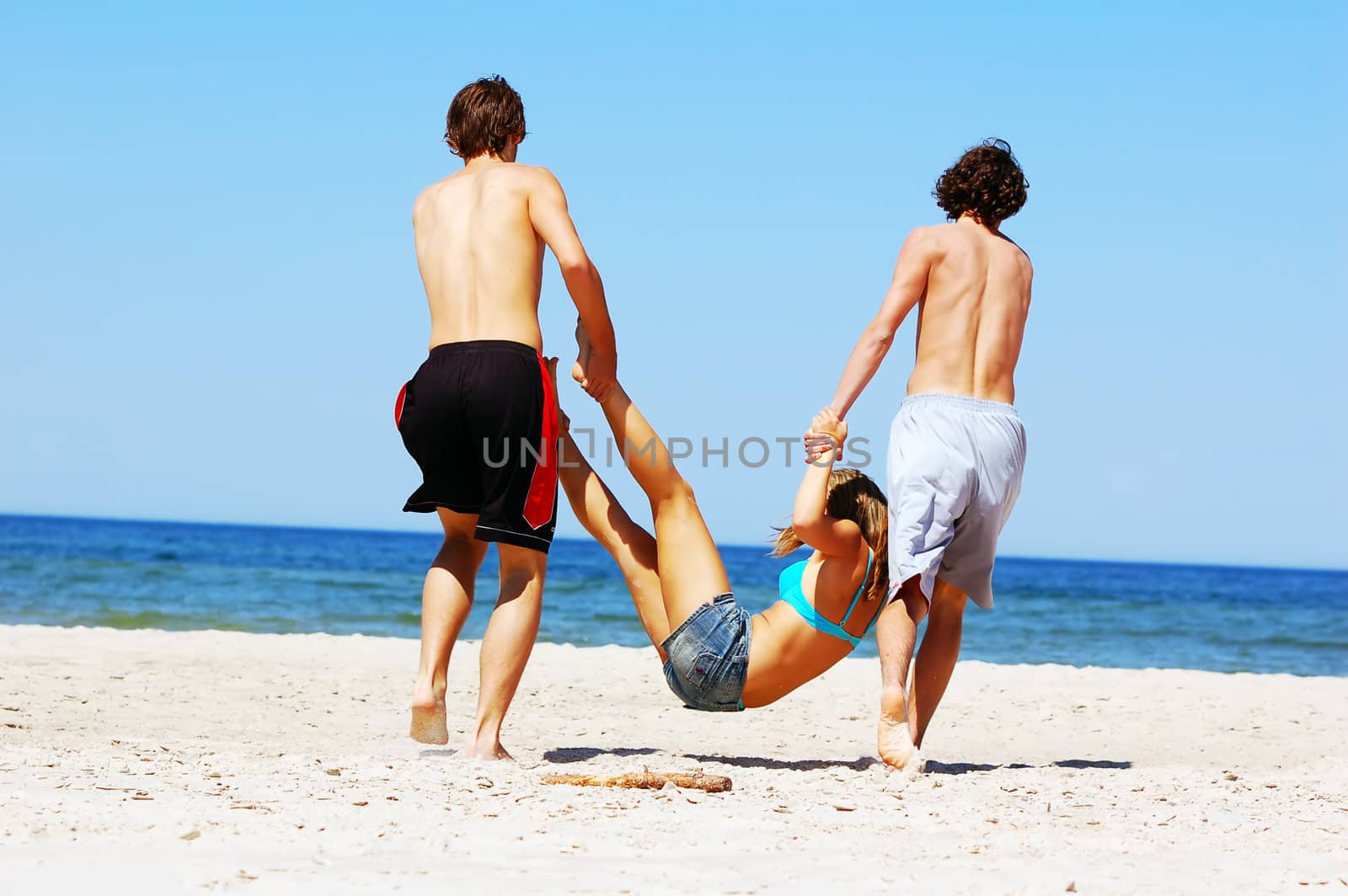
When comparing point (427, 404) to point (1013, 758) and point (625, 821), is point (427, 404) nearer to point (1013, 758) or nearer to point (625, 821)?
point (625, 821)

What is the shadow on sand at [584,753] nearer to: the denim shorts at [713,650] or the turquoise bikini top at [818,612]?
the denim shorts at [713,650]

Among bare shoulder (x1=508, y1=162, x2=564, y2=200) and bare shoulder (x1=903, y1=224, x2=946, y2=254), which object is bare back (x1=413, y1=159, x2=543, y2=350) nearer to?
bare shoulder (x1=508, y1=162, x2=564, y2=200)

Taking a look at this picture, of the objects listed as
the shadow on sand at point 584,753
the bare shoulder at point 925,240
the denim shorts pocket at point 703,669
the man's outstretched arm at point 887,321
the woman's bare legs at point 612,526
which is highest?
the bare shoulder at point 925,240

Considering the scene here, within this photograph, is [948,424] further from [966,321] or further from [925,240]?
[925,240]

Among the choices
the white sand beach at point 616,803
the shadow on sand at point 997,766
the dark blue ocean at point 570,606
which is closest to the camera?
the white sand beach at point 616,803

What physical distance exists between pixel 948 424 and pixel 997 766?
1.46 m

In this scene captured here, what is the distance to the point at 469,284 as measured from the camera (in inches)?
143

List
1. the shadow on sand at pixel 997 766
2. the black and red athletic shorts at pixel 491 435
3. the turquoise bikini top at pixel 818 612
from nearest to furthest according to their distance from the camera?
1. the black and red athletic shorts at pixel 491 435
2. the turquoise bikini top at pixel 818 612
3. the shadow on sand at pixel 997 766

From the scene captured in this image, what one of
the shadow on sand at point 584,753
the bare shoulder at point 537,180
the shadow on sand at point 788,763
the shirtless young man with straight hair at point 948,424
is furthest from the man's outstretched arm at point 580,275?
the shadow on sand at point 788,763

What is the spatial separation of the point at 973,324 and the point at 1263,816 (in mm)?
1642

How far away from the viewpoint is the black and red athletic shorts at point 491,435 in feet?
11.4

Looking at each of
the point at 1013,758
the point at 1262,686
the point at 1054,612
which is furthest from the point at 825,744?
the point at 1054,612

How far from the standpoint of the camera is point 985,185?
3.88m

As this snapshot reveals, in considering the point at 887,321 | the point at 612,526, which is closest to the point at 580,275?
the point at 612,526
